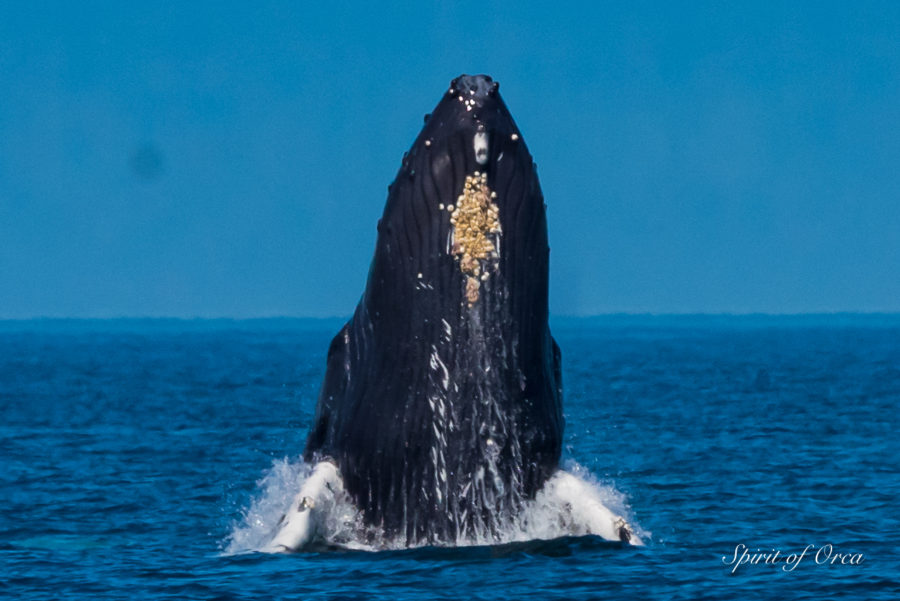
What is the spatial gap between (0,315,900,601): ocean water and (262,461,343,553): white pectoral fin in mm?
672

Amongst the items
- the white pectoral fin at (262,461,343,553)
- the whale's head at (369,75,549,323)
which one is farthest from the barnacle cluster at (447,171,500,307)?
the white pectoral fin at (262,461,343,553)

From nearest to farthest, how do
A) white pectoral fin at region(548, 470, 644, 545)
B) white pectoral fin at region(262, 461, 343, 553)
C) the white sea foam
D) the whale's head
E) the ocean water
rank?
1. the whale's head
2. white pectoral fin at region(262, 461, 343, 553)
3. the white sea foam
4. white pectoral fin at region(548, 470, 644, 545)
5. the ocean water

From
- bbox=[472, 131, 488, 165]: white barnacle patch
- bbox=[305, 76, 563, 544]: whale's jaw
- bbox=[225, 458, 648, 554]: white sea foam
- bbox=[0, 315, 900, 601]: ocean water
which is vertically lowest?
bbox=[0, 315, 900, 601]: ocean water

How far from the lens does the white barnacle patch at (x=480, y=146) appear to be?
14211 millimetres

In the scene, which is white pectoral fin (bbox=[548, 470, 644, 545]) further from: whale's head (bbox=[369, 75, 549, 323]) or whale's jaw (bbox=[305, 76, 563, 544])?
whale's head (bbox=[369, 75, 549, 323])

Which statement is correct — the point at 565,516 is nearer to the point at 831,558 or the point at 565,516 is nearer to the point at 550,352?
the point at 550,352

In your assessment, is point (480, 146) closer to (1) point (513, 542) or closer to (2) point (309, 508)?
(2) point (309, 508)

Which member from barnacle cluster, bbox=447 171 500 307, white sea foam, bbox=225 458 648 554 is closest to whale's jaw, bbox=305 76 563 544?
barnacle cluster, bbox=447 171 500 307

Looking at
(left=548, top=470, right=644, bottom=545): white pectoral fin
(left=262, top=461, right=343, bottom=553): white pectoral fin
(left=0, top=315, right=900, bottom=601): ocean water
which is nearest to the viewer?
(left=262, top=461, right=343, bottom=553): white pectoral fin

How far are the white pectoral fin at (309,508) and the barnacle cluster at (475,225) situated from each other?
2413 mm

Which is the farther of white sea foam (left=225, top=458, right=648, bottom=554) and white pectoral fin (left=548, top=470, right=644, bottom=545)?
white pectoral fin (left=548, top=470, right=644, bottom=545)

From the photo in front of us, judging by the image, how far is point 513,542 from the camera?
15.1 metres

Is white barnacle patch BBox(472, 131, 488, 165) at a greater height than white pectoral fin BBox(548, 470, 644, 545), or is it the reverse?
white barnacle patch BBox(472, 131, 488, 165)

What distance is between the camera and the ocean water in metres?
15.5
